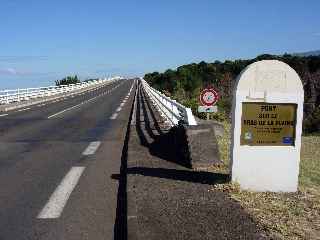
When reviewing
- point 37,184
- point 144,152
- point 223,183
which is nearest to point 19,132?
point 144,152

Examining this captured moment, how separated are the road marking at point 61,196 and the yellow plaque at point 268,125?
279cm

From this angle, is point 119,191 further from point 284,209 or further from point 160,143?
point 160,143

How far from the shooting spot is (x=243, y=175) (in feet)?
25.5

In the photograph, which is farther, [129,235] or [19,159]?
[19,159]

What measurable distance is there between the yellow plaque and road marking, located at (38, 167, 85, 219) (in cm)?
279

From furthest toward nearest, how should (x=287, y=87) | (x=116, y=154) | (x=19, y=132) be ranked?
1. (x=19, y=132)
2. (x=116, y=154)
3. (x=287, y=87)

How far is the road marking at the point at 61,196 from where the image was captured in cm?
683

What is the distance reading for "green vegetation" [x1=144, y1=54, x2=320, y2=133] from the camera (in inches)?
1227

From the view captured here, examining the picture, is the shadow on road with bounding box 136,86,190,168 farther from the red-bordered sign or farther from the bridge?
the red-bordered sign

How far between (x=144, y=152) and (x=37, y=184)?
10.5 feet

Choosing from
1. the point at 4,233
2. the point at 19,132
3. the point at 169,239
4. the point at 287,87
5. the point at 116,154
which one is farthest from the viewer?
the point at 19,132

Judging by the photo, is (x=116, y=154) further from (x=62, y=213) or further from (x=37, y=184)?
(x=62, y=213)

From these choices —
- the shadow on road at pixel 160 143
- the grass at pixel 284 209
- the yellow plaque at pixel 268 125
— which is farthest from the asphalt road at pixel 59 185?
the yellow plaque at pixel 268 125

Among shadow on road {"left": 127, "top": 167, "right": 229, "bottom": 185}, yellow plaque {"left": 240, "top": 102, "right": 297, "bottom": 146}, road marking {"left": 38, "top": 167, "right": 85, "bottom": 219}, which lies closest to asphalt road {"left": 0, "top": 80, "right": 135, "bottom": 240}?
road marking {"left": 38, "top": 167, "right": 85, "bottom": 219}
